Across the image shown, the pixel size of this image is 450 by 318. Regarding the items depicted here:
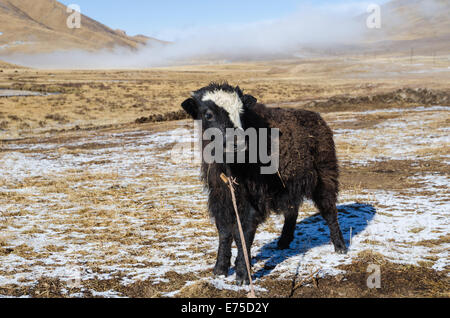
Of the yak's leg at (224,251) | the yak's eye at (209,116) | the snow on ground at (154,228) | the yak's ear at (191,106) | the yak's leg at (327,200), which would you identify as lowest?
the snow on ground at (154,228)

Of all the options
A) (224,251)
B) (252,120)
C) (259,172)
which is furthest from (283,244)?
(252,120)

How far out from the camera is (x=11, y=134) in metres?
26.8

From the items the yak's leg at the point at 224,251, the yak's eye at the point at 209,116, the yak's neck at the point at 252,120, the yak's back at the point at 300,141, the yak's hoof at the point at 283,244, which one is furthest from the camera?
the yak's hoof at the point at 283,244

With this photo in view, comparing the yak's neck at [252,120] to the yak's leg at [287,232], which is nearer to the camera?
the yak's neck at [252,120]

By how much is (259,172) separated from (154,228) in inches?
132

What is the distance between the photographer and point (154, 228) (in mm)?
7918

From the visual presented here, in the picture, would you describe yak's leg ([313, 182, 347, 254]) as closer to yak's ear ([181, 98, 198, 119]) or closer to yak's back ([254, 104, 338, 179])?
yak's back ([254, 104, 338, 179])

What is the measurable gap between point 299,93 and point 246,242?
171ft

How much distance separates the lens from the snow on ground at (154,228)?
5.89 metres

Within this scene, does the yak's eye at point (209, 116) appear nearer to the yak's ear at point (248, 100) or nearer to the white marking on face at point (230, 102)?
the white marking on face at point (230, 102)

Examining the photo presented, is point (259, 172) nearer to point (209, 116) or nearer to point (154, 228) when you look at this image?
point (209, 116)

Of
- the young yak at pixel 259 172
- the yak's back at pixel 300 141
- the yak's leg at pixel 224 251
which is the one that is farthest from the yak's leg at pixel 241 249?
the yak's back at pixel 300 141
